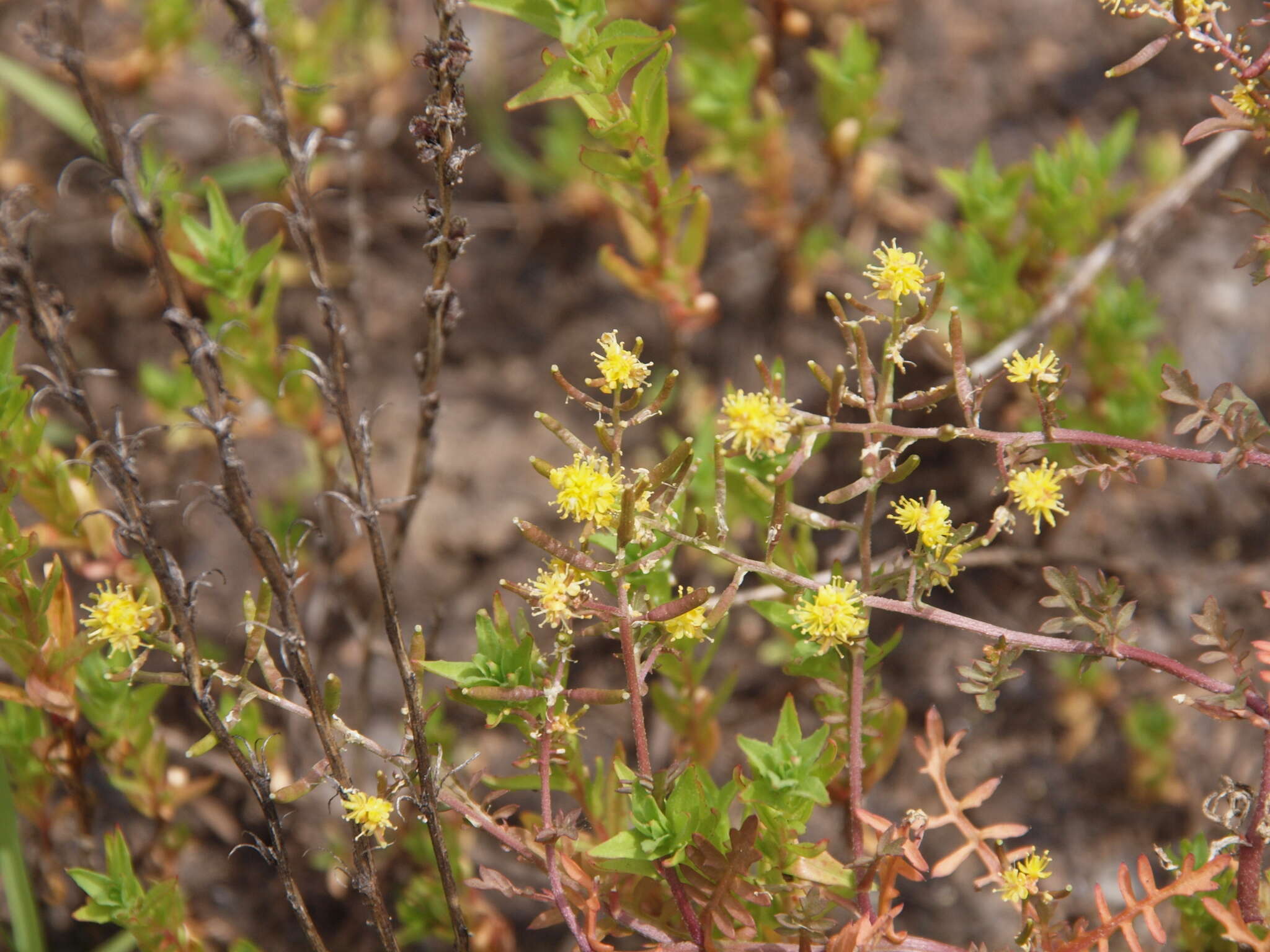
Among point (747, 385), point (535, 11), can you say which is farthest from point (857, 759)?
point (747, 385)

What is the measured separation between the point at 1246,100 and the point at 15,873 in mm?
2364

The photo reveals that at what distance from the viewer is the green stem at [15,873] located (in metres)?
1.68

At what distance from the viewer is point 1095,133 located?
8.79 ft

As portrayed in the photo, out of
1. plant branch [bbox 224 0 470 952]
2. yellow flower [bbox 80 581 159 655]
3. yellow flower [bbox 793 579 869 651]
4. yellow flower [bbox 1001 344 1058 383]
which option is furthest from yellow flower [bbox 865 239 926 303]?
yellow flower [bbox 80 581 159 655]

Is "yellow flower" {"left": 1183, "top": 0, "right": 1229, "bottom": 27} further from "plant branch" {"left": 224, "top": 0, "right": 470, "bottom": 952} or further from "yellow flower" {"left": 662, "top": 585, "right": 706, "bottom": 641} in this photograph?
"plant branch" {"left": 224, "top": 0, "right": 470, "bottom": 952}

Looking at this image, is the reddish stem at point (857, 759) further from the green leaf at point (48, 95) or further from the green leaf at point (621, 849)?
the green leaf at point (48, 95)

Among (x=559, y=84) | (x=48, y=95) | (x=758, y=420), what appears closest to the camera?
(x=758, y=420)

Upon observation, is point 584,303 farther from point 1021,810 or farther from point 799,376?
point 1021,810

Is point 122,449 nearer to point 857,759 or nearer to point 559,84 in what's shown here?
point 559,84

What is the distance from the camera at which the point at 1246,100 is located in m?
1.31

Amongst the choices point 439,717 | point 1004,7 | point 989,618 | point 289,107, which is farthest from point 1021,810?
point 289,107

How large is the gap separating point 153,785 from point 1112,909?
2.08 m

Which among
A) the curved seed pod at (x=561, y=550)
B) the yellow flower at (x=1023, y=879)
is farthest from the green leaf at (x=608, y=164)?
the yellow flower at (x=1023, y=879)

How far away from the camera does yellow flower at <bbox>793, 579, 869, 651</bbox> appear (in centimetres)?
127
